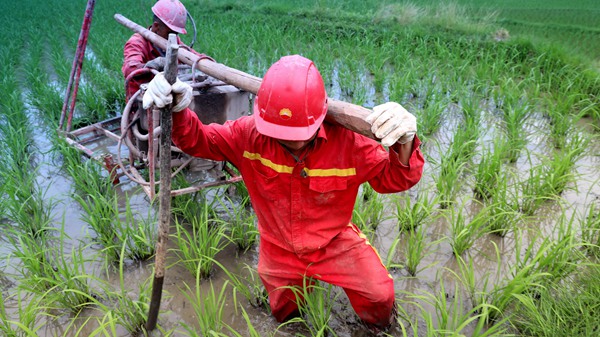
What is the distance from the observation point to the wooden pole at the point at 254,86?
5.02 feet

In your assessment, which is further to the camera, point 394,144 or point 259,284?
point 259,284

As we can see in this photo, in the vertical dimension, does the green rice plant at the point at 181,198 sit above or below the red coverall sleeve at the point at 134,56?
below

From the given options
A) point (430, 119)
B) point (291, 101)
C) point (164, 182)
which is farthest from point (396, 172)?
point (430, 119)

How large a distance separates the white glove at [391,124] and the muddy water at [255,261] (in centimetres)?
84

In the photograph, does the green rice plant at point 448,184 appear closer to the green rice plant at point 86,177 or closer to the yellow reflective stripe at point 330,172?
the yellow reflective stripe at point 330,172

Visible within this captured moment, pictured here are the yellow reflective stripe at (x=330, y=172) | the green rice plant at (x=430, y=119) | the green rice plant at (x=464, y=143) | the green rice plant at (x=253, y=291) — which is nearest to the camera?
the yellow reflective stripe at (x=330, y=172)

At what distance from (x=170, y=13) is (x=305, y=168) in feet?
6.67

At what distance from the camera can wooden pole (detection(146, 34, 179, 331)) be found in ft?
4.76

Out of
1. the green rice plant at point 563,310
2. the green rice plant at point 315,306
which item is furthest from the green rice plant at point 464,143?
the green rice plant at point 315,306

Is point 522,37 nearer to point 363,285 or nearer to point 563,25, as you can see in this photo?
point 563,25

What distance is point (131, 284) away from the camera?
7.34 ft

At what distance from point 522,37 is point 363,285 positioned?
218 inches

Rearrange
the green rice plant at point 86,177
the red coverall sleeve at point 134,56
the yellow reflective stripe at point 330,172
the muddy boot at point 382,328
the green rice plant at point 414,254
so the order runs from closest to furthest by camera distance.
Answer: the yellow reflective stripe at point 330,172, the muddy boot at point 382,328, the green rice plant at point 414,254, the green rice plant at point 86,177, the red coverall sleeve at point 134,56

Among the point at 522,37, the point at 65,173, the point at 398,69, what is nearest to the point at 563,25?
the point at 522,37
